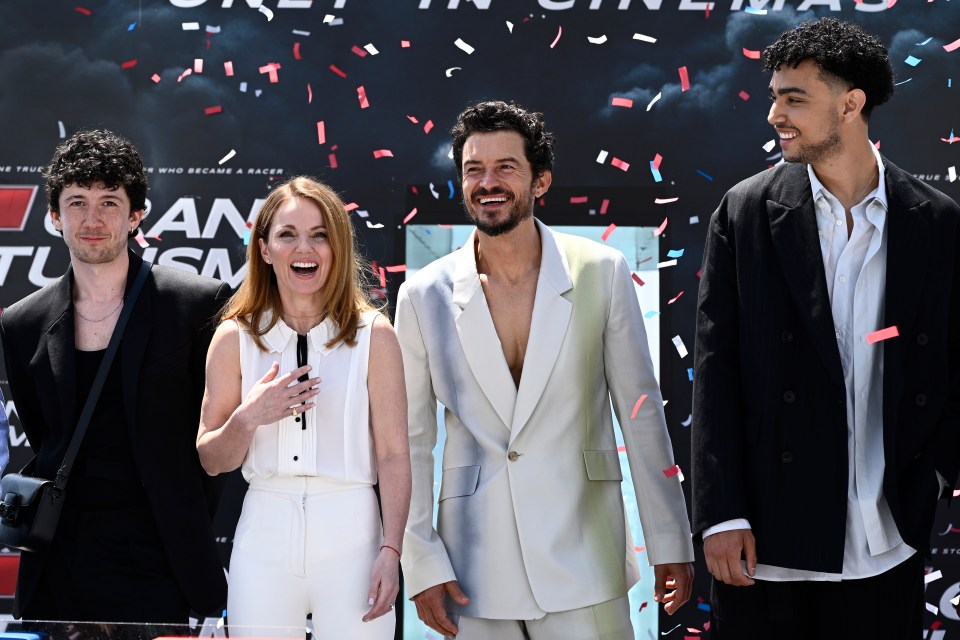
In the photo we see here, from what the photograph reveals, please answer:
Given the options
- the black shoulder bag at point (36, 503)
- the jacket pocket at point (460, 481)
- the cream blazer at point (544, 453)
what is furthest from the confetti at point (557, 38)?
the black shoulder bag at point (36, 503)

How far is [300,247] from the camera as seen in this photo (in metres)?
3.44

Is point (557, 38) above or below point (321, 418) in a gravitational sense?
above

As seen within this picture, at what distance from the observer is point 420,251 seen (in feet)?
17.6

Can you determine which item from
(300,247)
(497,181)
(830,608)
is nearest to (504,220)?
(497,181)

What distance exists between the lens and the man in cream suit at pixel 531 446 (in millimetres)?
3650

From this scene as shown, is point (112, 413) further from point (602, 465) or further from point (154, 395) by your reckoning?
point (602, 465)

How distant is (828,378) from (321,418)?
53.6 inches

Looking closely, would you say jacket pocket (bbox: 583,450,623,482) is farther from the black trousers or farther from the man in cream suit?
the black trousers

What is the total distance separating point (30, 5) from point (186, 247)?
1288 mm

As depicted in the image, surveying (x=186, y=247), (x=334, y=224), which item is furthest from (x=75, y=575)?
(x=186, y=247)

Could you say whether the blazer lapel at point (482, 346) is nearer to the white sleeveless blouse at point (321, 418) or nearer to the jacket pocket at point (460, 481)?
the jacket pocket at point (460, 481)

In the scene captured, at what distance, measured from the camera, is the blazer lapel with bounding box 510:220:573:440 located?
3.65 meters

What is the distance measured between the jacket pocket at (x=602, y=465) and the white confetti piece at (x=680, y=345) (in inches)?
62.7

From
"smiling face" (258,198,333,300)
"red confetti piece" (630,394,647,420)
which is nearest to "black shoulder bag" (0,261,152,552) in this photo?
"smiling face" (258,198,333,300)
